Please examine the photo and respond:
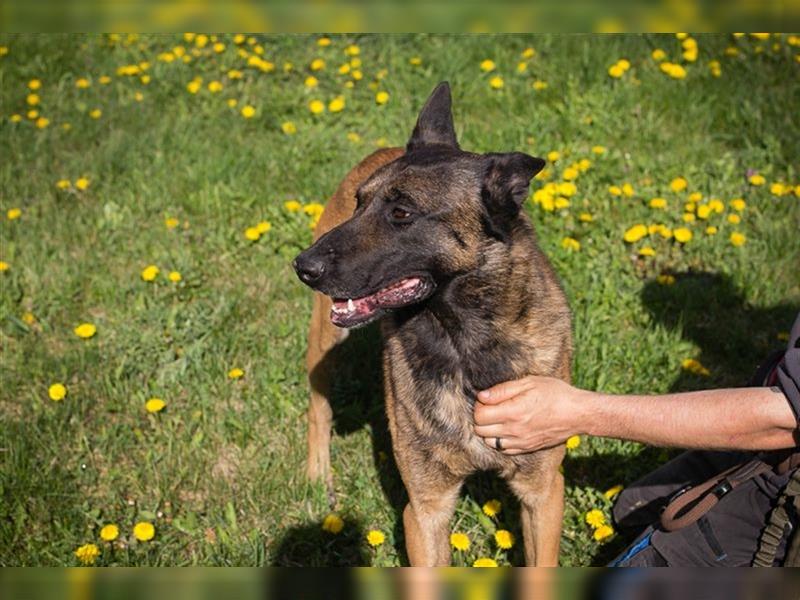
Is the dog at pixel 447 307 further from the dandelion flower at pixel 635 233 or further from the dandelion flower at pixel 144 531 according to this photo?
the dandelion flower at pixel 635 233

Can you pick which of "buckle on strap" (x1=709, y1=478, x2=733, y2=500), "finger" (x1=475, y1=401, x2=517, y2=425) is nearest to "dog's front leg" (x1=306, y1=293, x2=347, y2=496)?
"finger" (x1=475, y1=401, x2=517, y2=425)

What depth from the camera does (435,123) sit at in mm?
3383

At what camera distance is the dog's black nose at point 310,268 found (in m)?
2.75

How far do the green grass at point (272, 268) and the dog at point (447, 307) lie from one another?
1.70ft

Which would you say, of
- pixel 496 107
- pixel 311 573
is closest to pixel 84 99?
pixel 496 107

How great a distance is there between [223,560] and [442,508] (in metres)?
0.99

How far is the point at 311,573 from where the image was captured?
56.2 inches

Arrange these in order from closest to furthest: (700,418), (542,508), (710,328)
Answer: (700,418)
(542,508)
(710,328)

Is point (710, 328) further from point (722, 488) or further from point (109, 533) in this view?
point (109, 533)

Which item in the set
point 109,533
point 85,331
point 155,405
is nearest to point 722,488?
point 109,533

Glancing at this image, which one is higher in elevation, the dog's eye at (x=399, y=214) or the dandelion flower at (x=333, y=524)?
the dog's eye at (x=399, y=214)

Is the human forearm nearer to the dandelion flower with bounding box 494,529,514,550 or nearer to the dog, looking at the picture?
the dog

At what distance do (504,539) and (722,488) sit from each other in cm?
88

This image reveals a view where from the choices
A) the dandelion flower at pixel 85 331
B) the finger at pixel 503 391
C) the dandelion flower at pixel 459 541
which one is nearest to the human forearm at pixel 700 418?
the finger at pixel 503 391
